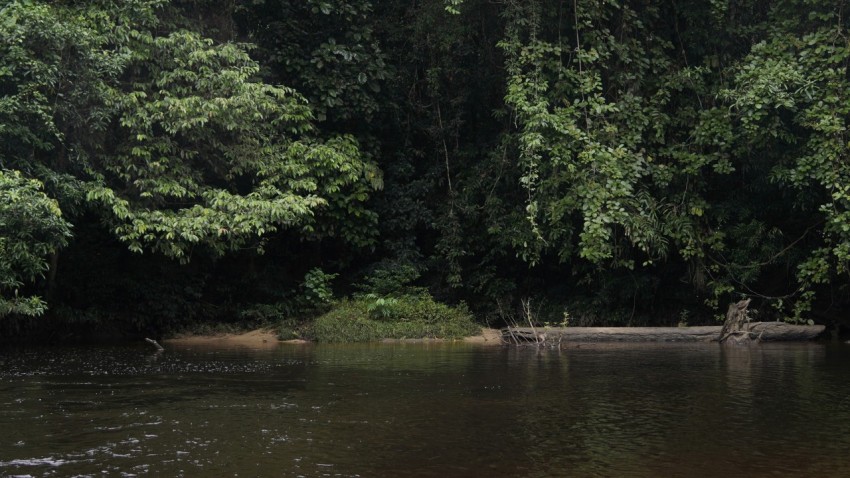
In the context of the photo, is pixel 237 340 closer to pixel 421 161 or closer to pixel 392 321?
pixel 392 321

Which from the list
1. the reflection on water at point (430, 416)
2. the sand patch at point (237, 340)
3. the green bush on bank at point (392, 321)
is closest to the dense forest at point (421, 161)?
the green bush on bank at point (392, 321)

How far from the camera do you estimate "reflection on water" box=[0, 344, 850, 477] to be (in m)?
6.74

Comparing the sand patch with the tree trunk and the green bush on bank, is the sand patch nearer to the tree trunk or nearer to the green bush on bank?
the green bush on bank

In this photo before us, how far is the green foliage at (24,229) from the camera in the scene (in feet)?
41.7

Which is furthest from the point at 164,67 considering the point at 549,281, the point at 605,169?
the point at 549,281

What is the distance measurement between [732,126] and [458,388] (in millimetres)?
9739

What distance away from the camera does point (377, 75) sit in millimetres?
19344

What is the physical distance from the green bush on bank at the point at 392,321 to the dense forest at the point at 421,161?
0.50ft

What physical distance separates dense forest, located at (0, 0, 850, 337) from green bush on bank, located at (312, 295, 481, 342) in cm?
15

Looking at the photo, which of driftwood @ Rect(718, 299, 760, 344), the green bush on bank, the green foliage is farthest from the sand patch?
driftwood @ Rect(718, 299, 760, 344)

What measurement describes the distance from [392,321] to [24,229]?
8.35 meters

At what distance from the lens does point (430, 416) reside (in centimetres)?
877

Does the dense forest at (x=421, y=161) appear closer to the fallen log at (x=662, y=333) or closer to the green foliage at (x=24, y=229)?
the green foliage at (x=24, y=229)

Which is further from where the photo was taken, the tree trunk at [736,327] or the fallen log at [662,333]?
the fallen log at [662,333]
